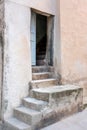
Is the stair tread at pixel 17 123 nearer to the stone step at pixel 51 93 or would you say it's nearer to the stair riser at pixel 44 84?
the stone step at pixel 51 93

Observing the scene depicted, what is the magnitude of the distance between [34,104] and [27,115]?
258mm

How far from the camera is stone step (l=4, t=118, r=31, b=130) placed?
10.1ft

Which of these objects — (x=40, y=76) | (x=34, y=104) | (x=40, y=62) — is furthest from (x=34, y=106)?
(x=40, y=62)

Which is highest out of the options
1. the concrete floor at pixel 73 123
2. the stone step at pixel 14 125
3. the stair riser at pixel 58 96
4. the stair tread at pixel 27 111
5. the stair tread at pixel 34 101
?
the stair riser at pixel 58 96

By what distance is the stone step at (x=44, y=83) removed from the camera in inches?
152

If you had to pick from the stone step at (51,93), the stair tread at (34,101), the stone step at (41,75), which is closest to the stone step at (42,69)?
the stone step at (41,75)

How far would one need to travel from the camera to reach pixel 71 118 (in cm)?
375

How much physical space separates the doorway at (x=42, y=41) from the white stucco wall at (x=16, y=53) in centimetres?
56

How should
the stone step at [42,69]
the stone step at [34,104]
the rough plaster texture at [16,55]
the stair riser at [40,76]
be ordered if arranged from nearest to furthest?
1. the stone step at [34,104]
2. the rough plaster texture at [16,55]
3. the stair riser at [40,76]
4. the stone step at [42,69]

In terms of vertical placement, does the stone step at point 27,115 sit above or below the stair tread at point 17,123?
above

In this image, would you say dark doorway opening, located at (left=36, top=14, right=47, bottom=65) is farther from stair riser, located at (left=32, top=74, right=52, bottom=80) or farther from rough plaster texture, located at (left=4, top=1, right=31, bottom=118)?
rough plaster texture, located at (left=4, top=1, right=31, bottom=118)

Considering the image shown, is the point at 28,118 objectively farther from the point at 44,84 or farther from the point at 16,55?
the point at 16,55

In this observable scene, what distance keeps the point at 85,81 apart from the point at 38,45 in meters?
1.60

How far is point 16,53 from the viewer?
3.64 m
